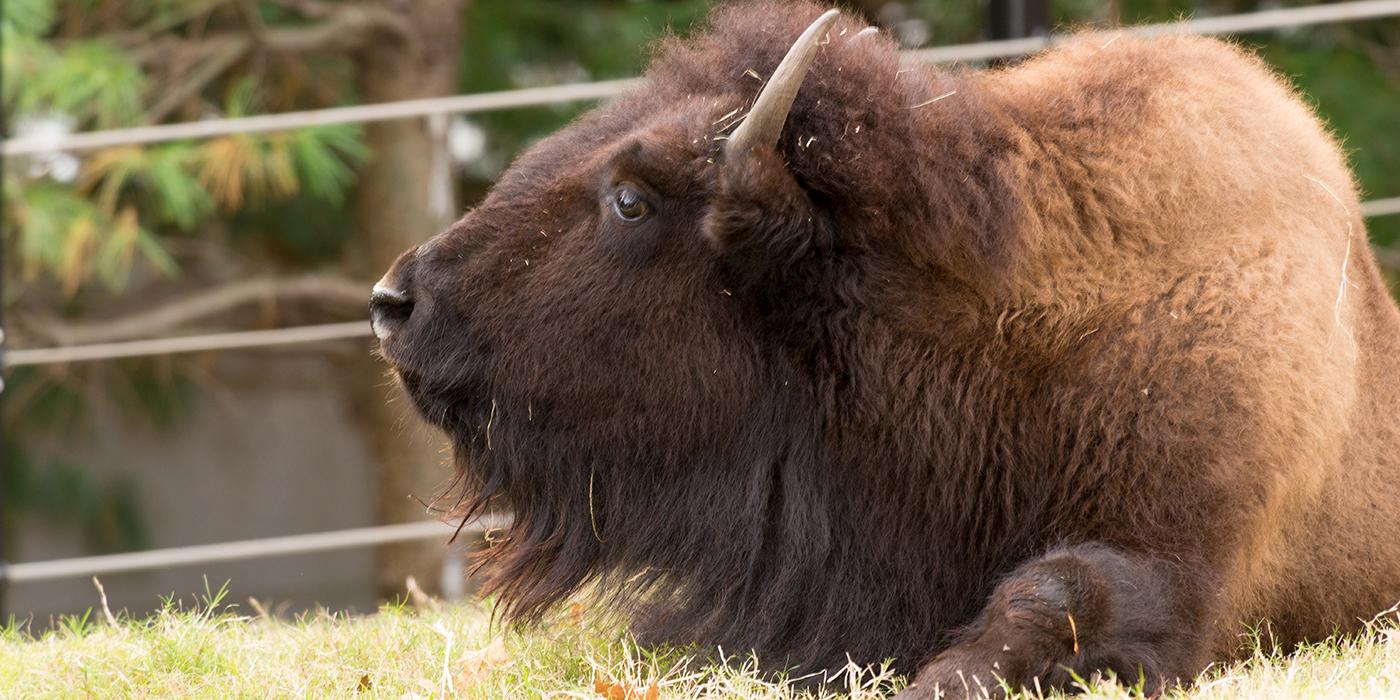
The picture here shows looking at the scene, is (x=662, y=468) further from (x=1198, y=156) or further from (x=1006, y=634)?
(x=1198, y=156)

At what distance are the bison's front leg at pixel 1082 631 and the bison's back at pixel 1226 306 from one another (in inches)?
3.7

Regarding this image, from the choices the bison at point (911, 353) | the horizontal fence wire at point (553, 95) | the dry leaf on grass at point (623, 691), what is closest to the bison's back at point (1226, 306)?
the bison at point (911, 353)

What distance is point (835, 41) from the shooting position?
110 inches

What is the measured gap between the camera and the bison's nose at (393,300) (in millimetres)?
2791

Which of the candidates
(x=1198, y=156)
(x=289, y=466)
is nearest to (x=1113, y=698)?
(x=1198, y=156)

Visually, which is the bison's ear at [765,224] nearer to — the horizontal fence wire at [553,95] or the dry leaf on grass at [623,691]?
the dry leaf on grass at [623,691]

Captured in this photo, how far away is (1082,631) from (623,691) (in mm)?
698

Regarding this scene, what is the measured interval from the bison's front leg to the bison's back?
94 mm

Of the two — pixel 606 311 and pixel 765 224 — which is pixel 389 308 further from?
pixel 765 224

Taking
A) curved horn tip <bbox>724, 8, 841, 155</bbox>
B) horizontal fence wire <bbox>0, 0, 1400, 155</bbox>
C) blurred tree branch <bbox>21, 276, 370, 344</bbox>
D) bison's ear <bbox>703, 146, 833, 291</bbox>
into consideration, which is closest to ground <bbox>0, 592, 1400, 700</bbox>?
bison's ear <bbox>703, 146, 833, 291</bbox>

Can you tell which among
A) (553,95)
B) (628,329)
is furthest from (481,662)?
(553,95)

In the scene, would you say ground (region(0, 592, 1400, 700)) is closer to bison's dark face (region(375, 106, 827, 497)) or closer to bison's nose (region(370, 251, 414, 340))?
bison's dark face (region(375, 106, 827, 497))

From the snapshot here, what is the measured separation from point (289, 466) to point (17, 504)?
2.02 metres

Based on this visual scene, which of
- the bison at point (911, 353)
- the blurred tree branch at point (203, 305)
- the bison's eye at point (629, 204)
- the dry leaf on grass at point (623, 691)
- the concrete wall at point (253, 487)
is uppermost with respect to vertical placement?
the bison's eye at point (629, 204)
